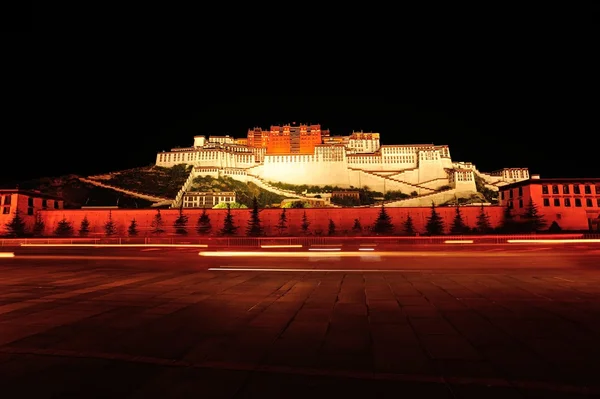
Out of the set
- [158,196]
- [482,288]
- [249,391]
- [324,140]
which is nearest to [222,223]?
[158,196]

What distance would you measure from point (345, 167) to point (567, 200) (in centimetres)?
4446

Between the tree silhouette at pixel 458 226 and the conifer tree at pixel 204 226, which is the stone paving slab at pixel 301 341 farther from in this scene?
the conifer tree at pixel 204 226

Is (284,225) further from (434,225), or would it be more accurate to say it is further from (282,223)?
(434,225)

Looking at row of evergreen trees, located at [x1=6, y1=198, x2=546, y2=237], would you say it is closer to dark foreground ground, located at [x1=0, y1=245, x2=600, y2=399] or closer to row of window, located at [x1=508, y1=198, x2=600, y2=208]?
row of window, located at [x1=508, y1=198, x2=600, y2=208]

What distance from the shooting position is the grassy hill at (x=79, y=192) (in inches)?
2474

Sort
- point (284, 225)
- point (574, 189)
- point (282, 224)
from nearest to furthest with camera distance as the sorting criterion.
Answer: point (574, 189)
point (282, 224)
point (284, 225)

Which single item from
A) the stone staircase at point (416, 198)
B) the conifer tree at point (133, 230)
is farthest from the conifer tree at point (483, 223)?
the conifer tree at point (133, 230)

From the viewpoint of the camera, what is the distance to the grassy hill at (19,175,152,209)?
206 ft

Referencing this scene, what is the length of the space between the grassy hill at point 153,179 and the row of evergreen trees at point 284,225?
25.3 meters

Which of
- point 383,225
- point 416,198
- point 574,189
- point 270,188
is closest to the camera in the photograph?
point 574,189

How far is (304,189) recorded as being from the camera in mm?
74625

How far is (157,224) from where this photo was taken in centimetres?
4012

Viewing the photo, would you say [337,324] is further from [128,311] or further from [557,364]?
[128,311]

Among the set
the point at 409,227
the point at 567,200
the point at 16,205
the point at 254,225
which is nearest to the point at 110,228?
the point at 16,205
